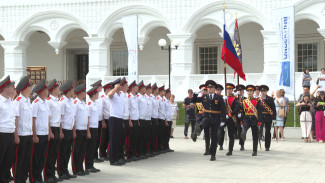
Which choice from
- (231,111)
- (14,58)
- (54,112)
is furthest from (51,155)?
(14,58)

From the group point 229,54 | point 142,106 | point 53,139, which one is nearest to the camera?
point 53,139

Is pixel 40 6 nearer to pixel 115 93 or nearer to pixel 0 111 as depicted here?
pixel 115 93

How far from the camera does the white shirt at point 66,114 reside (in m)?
10.1

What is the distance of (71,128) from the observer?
1019cm

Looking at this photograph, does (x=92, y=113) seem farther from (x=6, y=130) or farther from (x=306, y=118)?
(x=306, y=118)

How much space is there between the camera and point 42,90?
954 centimetres

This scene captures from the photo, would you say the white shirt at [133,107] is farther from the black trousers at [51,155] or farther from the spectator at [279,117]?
the spectator at [279,117]

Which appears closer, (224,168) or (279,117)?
(224,168)

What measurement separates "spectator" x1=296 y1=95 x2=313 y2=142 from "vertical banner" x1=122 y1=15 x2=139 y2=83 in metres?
7.62

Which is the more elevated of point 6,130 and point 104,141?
point 6,130

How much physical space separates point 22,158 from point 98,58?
831 inches

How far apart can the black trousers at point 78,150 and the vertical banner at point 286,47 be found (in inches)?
487

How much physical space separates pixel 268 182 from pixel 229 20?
59.5ft

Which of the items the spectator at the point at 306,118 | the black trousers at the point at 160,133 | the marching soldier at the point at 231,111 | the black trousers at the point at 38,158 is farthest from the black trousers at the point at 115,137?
the spectator at the point at 306,118
